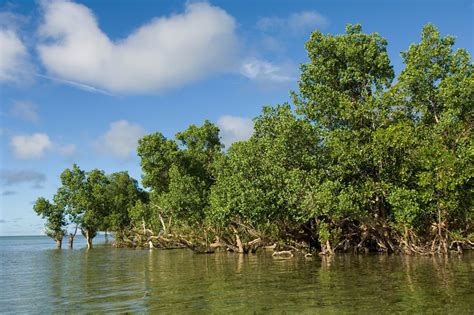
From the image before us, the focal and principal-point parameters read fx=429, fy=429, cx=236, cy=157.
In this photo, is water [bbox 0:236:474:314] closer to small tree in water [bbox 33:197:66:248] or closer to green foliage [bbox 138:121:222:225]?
green foliage [bbox 138:121:222:225]

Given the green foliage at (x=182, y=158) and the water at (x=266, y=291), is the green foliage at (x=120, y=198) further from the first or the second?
the water at (x=266, y=291)

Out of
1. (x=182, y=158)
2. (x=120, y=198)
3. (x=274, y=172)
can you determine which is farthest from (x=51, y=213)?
(x=274, y=172)

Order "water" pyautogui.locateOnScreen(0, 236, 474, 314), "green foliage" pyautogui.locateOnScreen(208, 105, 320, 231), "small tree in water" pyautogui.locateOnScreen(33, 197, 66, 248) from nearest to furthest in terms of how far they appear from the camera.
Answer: "water" pyautogui.locateOnScreen(0, 236, 474, 314) < "green foliage" pyautogui.locateOnScreen(208, 105, 320, 231) < "small tree in water" pyautogui.locateOnScreen(33, 197, 66, 248)

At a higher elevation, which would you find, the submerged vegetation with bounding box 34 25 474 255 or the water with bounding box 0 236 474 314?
the submerged vegetation with bounding box 34 25 474 255

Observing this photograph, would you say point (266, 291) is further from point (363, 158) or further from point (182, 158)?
point (182, 158)

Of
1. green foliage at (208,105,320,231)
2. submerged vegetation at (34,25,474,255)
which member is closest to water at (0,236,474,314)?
submerged vegetation at (34,25,474,255)

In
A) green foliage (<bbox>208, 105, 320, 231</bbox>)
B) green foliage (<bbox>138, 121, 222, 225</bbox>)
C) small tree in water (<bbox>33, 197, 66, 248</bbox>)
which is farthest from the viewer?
small tree in water (<bbox>33, 197, 66, 248</bbox>)

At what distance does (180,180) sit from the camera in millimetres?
54719

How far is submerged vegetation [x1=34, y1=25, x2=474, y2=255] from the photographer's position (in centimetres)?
3341

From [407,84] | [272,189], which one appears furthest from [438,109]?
[272,189]

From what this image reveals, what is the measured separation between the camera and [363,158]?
35.0 m

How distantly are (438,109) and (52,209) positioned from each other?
220 ft

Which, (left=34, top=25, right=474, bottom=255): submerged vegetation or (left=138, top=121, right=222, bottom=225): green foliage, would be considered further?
(left=138, top=121, right=222, bottom=225): green foliage

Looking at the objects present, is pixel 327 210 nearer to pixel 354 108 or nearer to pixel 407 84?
pixel 354 108
